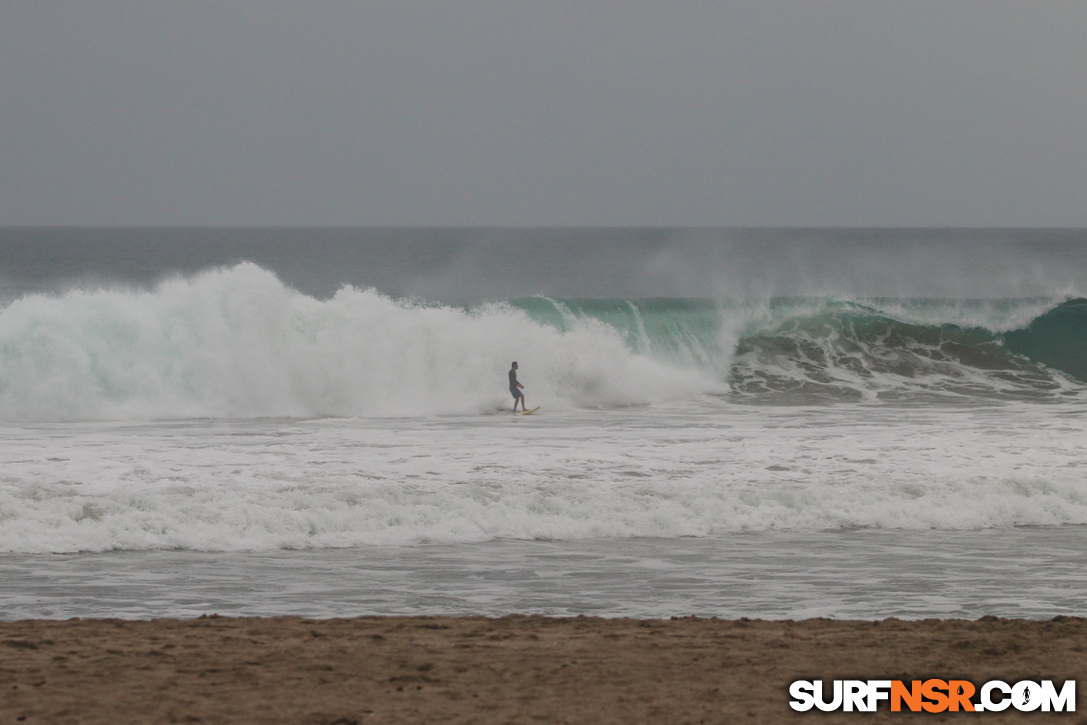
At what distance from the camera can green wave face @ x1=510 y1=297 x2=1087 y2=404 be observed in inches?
883

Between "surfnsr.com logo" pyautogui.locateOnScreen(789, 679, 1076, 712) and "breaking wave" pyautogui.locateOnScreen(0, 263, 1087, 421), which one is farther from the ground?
"breaking wave" pyautogui.locateOnScreen(0, 263, 1087, 421)

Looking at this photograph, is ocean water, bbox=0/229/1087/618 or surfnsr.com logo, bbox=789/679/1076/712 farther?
ocean water, bbox=0/229/1087/618

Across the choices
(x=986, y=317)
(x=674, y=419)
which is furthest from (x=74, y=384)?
(x=986, y=317)

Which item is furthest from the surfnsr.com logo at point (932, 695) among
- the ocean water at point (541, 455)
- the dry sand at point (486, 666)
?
the ocean water at point (541, 455)

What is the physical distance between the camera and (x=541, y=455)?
1332 centimetres

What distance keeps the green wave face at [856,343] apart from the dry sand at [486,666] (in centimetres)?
1487

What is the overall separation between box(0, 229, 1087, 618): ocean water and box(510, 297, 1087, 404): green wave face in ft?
0.31

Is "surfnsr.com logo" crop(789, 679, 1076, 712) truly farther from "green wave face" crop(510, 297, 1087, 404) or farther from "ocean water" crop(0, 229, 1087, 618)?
"green wave face" crop(510, 297, 1087, 404)

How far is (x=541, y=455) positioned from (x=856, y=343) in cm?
1463

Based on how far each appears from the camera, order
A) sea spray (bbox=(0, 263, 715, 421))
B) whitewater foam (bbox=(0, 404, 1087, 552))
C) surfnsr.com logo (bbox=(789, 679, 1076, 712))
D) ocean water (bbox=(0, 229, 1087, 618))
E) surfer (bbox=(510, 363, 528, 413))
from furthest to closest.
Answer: surfer (bbox=(510, 363, 528, 413)), sea spray (bbox=(0, 263, 715, 421)), whitewater foam (bbox=(0, 404, 1087, 552)), ocean water (bbox=(0, 229, 1087, 618)), surfnsr.com logo (bbox=(789, 679, 1076, 712))

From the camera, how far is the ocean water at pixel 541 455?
815 centimetres

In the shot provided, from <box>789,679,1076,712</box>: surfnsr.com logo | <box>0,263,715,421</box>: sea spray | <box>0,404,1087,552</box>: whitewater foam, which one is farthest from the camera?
<box>0,263,715,421</box>: sea spray

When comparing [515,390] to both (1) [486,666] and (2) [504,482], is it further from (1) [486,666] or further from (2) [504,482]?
(1) [486,666]

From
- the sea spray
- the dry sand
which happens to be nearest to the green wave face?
the sea spray
